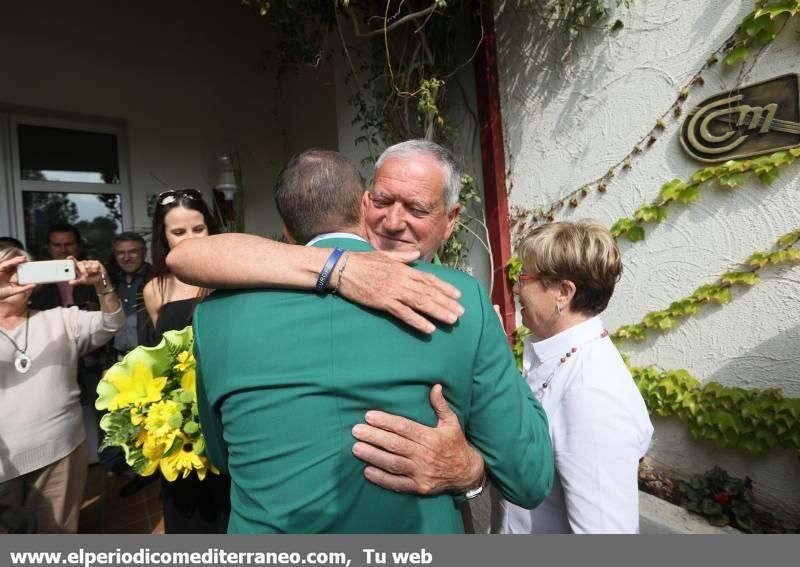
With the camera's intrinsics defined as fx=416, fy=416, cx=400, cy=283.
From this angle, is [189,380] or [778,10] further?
[778,10]

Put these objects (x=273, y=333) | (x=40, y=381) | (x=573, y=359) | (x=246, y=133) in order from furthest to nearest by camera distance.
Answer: (x=246, y=133), (x=40, y=381), (x=573, y=359), (x=273, y=333)

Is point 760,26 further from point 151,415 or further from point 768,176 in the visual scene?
point 151,415

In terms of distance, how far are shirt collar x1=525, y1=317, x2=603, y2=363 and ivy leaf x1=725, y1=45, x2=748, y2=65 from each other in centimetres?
179

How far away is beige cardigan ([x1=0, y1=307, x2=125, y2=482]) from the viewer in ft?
6.89

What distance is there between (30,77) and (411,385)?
541cm

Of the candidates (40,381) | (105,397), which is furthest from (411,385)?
(40,381)

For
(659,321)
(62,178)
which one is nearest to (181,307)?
(659,321)

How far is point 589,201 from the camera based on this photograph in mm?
2783

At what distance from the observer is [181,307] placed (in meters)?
2.11

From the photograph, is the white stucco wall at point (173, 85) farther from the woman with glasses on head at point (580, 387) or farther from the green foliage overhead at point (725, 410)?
the green foliage overhead at point (725, 410)

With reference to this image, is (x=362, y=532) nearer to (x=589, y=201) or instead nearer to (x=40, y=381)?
(x=40, y=381)

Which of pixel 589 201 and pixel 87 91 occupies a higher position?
pixel 87 91

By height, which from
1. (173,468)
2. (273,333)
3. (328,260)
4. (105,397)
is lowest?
(173,468)

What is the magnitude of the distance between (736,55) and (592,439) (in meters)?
2.20
